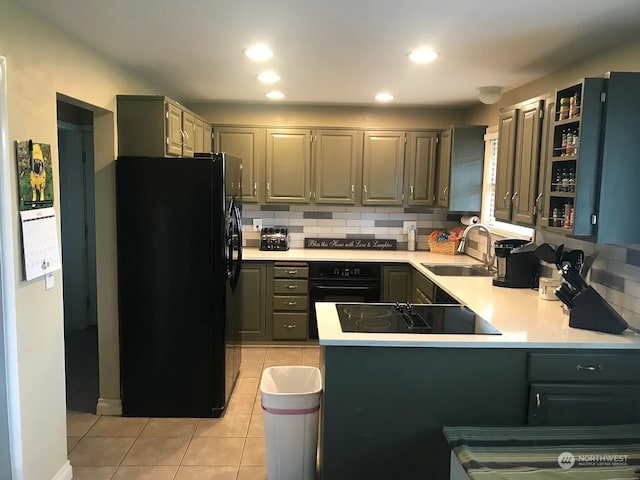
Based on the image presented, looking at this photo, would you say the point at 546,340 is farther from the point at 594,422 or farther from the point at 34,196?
the point at 34,196

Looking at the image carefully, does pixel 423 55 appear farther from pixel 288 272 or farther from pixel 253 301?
pixel 253 301

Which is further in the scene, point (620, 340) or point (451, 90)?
point (451, 90)

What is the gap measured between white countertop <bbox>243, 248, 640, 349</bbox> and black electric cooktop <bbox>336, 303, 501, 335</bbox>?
0.06m

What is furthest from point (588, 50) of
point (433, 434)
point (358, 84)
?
point (433, 434)

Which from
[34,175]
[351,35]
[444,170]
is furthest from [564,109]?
[34,175]

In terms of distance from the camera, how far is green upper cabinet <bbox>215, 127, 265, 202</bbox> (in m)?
4.91

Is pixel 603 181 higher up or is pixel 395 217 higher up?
pixel 603 181

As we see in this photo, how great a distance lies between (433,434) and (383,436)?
229mm

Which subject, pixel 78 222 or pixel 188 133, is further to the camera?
pixel 78 222

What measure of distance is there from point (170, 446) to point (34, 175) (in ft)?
5.73

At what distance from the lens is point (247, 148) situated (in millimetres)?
4930

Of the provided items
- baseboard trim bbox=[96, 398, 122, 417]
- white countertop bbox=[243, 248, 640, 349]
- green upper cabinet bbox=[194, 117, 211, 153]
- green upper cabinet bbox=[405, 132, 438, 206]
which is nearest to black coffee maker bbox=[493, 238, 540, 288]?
white countertop bbox=[243, 248, 640, 349]

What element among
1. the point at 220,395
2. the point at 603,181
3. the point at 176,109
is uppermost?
the point at 176,109

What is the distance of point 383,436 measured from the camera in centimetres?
231
